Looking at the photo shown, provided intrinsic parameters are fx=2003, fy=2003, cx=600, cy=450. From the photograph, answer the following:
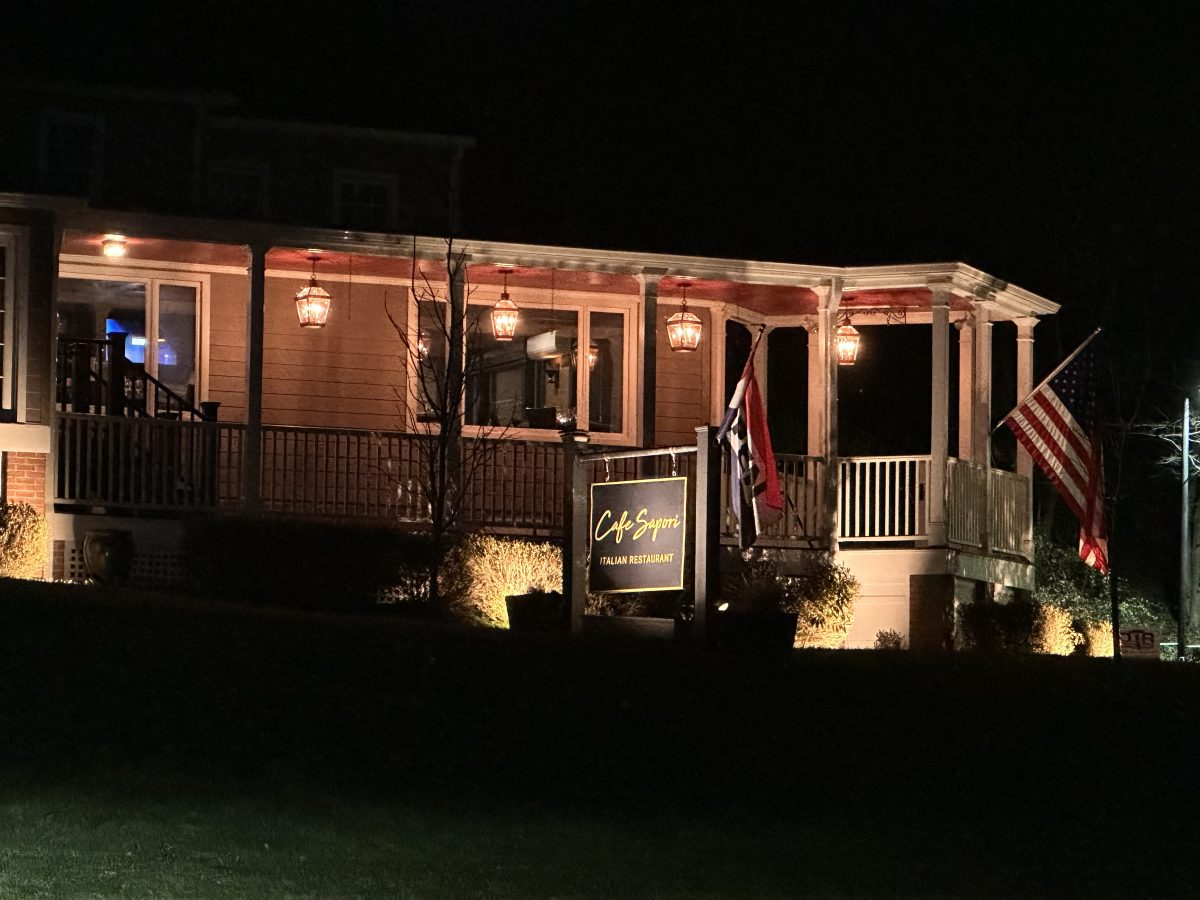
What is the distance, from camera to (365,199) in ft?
82.6

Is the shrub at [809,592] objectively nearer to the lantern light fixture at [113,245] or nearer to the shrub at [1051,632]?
the shrub at [1051,632]

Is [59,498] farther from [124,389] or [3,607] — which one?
[3,607]

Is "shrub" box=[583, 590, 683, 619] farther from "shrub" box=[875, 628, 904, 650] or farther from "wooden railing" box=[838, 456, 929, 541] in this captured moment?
"wooden railing" box=[838, 456, 929, 541]

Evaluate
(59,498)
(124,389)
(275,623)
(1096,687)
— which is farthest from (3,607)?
(1096,687)

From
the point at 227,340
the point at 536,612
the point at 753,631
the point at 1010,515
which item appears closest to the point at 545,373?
the point at 227,340

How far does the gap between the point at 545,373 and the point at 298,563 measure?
6.19 metres

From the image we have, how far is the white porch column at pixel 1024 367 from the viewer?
23.7m

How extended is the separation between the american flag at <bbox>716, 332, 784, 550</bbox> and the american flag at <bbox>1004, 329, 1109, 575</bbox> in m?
3.24

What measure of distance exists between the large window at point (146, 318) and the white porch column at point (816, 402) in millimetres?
7266

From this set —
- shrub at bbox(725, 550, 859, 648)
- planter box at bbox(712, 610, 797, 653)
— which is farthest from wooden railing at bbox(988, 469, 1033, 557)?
planter box at bbox(712, 610, 797, 653)

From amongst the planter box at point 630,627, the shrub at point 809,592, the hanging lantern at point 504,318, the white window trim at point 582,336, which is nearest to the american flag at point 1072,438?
the shrub at point 809,592

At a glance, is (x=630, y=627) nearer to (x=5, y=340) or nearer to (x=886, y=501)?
(x=886, y=501)

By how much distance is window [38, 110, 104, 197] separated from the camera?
2356 cm

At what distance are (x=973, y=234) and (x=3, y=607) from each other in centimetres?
2543
